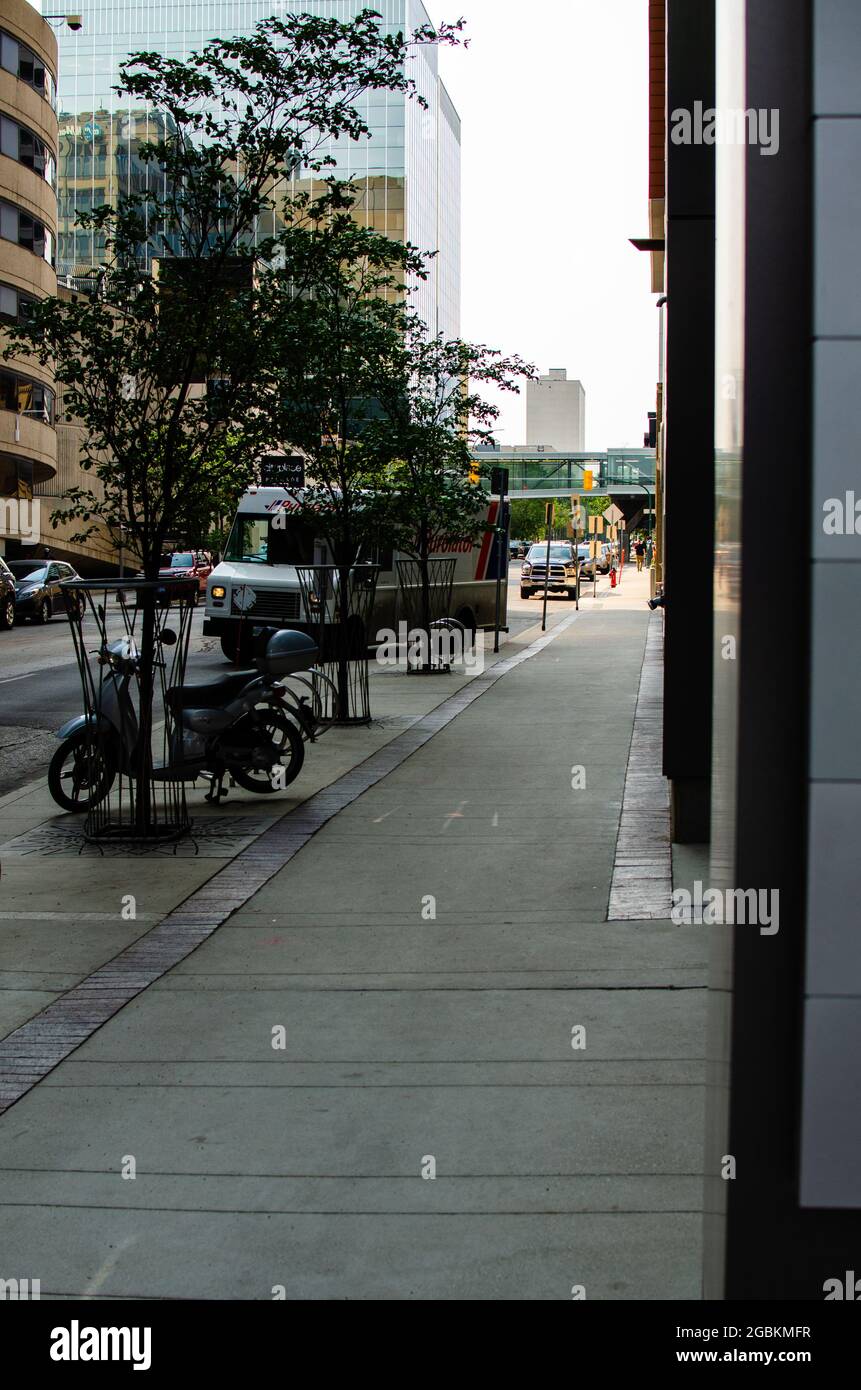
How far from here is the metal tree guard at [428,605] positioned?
22.2 m

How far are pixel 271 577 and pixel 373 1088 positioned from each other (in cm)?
1914

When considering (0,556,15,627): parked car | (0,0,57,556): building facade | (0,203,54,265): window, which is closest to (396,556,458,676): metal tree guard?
(0,556,15,627): parked car

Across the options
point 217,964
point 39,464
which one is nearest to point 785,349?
point 217,964

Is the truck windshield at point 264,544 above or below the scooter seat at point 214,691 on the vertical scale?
above

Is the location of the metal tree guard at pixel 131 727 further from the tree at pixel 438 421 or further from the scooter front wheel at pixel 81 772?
the tree at pixel 438 421

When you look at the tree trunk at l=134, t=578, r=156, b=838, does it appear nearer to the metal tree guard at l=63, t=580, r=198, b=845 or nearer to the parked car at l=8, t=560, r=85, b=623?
the metal tree guard at l=63, t=580, r=198, b=845

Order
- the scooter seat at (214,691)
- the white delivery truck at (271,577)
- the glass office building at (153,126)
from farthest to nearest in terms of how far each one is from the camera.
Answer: the glass office building at (153,126), the white delivery truck at (271,577), the scooter seat at (214,691)

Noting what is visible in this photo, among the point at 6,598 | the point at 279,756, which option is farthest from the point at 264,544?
the point at 279,756

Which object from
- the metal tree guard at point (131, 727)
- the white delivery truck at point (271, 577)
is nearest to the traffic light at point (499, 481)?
the white delivery truck at point (271, 577)

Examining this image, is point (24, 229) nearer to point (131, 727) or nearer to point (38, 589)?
point (38, 589)

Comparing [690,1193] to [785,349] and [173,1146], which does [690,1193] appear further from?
[785,349]

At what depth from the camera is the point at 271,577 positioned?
78.7ft

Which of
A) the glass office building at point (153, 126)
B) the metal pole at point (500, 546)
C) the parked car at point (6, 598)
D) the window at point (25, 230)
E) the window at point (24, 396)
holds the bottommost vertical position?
the parked car at point (6, 598)

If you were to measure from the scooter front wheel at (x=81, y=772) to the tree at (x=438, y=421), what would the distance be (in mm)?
6976
